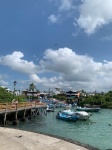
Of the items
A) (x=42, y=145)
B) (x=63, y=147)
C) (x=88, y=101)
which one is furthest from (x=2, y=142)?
(x=88, y=101)

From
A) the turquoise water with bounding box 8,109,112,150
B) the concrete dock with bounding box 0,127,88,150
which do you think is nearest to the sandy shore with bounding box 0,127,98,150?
the concrete dock with bounding box 0,127,88,150

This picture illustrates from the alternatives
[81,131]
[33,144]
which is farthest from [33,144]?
[81,131]

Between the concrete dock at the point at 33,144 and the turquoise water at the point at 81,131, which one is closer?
the concrete dock at the point at 33,144

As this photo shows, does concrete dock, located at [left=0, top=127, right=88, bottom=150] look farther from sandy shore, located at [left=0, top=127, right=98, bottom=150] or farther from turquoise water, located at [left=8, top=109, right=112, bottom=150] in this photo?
turquoise water, located at [left=8, top=109, right=112, bottom=150]

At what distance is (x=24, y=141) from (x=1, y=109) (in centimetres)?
2190

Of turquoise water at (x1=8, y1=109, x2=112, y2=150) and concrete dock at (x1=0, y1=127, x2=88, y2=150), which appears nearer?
concrete dock at (x1=0, y1=127, x2=88, y2=150)

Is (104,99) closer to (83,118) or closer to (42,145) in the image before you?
(83,118)

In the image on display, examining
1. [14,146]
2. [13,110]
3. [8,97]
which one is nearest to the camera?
[14,146]

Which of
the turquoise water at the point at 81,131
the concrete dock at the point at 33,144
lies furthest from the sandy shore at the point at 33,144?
the turquoise water at the point at 81,131

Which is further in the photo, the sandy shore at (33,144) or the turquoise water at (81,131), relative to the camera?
the turquoise water at (81,131)

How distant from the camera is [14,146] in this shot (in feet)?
71.5

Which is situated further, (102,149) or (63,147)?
(102,149)

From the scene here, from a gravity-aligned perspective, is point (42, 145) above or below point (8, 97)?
below

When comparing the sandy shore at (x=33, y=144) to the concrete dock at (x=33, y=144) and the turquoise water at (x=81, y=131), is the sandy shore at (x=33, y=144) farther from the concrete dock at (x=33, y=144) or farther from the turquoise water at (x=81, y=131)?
the turquoise water at (x=81, y=131)
